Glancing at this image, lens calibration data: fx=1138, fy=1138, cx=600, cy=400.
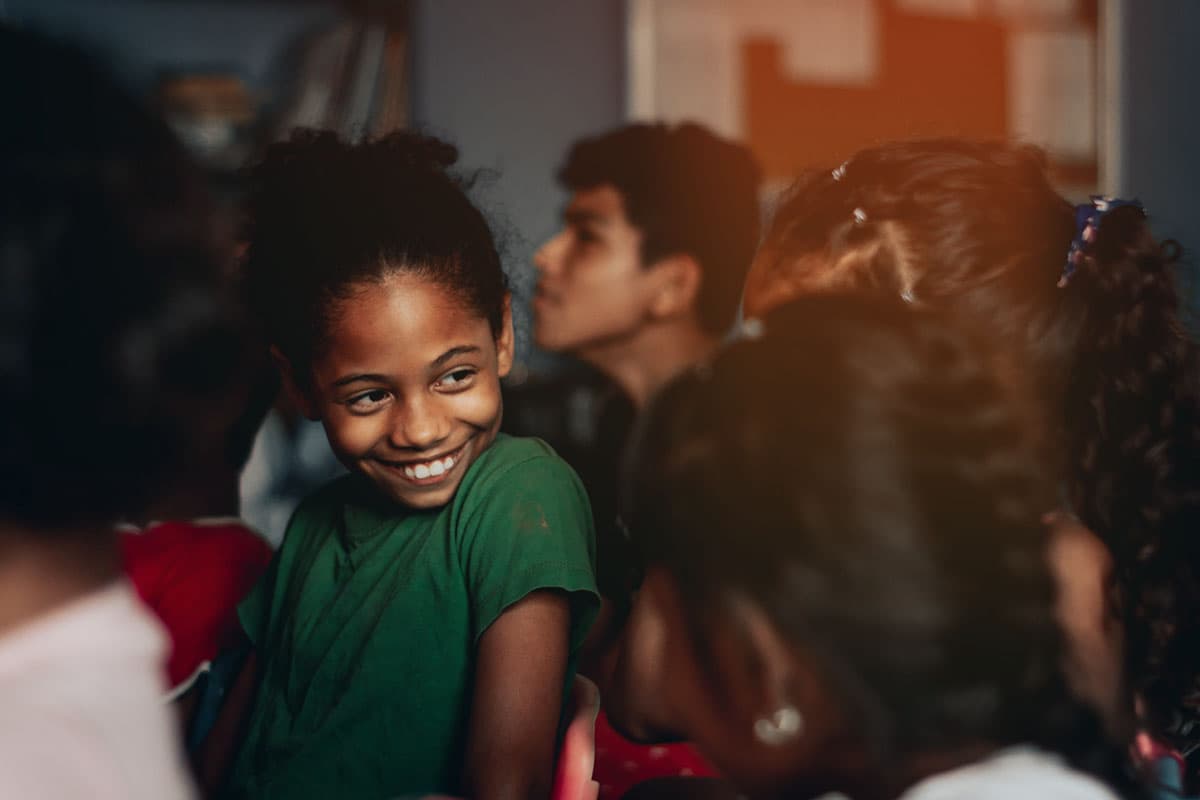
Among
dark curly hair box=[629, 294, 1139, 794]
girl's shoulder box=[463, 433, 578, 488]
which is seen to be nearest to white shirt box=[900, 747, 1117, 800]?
dark curly hair box=[629, 294, 1139, 794]

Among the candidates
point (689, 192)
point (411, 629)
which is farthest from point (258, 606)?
point (689, 192)

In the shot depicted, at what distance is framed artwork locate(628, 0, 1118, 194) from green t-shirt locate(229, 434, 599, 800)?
90cm

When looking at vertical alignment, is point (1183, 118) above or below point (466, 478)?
above

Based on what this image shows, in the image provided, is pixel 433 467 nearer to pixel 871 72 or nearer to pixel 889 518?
pixel 889 518

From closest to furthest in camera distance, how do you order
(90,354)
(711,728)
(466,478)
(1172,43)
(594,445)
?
(90,354) < (711,728) < (466,478) < (594,445) < (1172,43)

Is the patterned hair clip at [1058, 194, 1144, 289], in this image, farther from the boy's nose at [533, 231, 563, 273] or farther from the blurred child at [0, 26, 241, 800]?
the boy's nose at [533, 231, 563, 273]

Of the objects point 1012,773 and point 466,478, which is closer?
point 1012,773

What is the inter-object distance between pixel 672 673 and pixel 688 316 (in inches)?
39.3

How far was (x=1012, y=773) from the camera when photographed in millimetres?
460

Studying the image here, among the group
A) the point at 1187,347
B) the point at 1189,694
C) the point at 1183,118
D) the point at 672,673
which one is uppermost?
the point at 1183,118

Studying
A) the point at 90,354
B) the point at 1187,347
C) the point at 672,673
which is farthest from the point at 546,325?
the point at 90,354

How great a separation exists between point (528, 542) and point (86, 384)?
0.32 metres

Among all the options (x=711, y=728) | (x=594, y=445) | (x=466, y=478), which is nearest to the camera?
(x=711, y=728)

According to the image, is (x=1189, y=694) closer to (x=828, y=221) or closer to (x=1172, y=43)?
(x=828, y=221)
